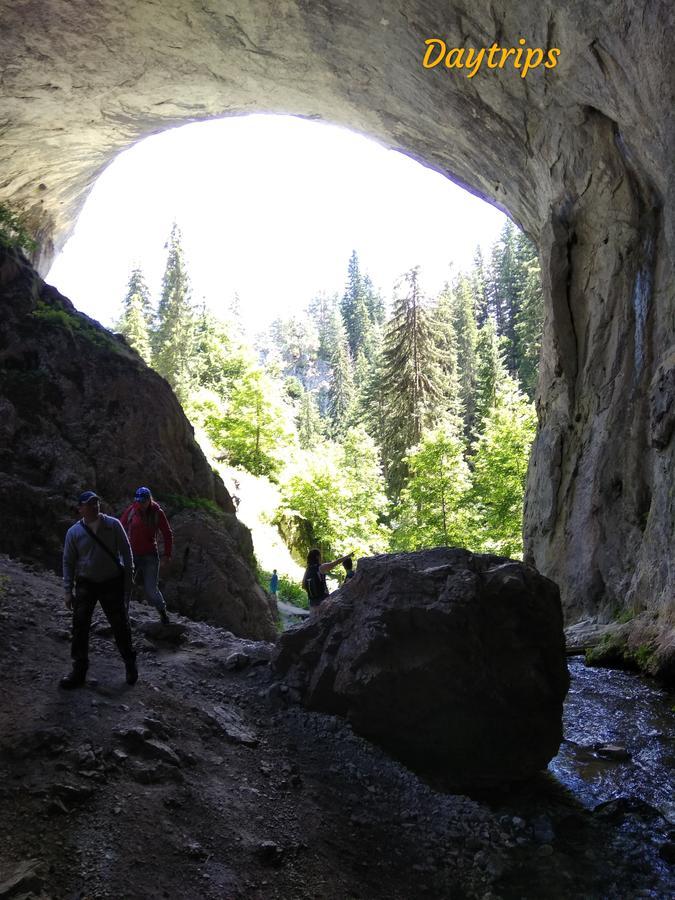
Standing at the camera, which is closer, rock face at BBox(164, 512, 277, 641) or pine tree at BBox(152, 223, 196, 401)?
rock face at BBox(164, 512, 277, 641)

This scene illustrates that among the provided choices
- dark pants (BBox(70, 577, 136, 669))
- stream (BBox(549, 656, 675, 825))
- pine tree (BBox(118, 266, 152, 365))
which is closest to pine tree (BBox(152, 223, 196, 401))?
pine tree (BBox(118, 266, 152, 365))

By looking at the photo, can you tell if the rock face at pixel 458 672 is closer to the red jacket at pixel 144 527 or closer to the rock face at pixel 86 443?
the red jacket at pixel 144 527

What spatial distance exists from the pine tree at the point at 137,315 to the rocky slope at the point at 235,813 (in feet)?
145

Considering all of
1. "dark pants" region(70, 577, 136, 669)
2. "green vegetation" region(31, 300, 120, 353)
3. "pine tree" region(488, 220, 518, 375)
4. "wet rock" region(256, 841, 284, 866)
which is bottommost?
"wet rock" region(256, 841, 284, 866)

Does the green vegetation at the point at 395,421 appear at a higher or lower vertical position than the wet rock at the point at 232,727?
higher

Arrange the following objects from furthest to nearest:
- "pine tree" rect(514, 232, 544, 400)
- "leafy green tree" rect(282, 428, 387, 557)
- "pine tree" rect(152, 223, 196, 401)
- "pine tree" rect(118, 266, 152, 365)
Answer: "pine tree" rect(118, 266, 152, 365)
"pine tree" rect(514, 232, 544, 400)
"pine tree" rect(152, 223, 196, 401)
"leafy green tree" rect(282, 428, 387, 557)

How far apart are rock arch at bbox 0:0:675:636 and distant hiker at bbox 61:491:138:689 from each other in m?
8.34

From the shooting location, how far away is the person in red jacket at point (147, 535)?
8.69 meters

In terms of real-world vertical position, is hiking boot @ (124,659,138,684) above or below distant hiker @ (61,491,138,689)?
below

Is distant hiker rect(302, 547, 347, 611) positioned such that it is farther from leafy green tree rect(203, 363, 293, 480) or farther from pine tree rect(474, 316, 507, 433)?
pine tree rect(474, 316, 507, 433)

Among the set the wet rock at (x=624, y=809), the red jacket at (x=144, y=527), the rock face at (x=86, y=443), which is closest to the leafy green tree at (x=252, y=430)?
the rock face at (x=86, y=443)

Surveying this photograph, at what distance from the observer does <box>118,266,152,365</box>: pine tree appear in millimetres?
51656

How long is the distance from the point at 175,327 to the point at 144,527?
147 feet

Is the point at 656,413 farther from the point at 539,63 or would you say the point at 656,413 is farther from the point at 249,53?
the point at 249,53
